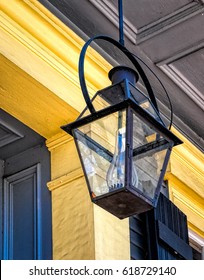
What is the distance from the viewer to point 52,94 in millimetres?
5402

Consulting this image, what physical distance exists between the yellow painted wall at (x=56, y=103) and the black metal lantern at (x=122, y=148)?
81 centimetres

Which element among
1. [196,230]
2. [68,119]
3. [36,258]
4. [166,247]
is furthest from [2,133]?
[196,230]

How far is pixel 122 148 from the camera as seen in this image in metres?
4.37

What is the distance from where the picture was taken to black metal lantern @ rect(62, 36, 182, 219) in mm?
4281

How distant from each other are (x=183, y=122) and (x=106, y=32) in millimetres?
1077

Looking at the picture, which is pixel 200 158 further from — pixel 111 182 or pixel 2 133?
pixel 111 182

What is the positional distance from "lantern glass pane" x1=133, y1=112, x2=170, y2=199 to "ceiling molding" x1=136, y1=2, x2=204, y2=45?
161 centimetres

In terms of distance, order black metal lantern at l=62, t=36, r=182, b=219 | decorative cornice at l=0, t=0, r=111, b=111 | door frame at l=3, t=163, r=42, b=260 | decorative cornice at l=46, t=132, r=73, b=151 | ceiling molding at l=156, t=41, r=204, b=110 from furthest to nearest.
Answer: ceiling molding at l=156, t=41, r=204, b=110 → decorative cornice at l=46, t=132, r=73, b=151 → door frame at l=3, t=163, r=42, b=260 → decorative cornice at l=0, t=0, r=111, b=111 → black metal lantern at l=62, t=36, r=182, b=219

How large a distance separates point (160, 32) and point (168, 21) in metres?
0.09

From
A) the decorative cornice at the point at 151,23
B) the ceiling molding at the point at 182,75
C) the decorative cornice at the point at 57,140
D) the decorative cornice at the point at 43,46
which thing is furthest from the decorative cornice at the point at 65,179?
the ceiling molding at the point at 182,75

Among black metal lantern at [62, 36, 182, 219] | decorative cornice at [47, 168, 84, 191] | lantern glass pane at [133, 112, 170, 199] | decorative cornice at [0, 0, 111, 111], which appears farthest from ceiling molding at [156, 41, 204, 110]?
lantern glass pane at [133, 112, 170, 199]

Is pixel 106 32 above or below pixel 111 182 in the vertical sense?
above

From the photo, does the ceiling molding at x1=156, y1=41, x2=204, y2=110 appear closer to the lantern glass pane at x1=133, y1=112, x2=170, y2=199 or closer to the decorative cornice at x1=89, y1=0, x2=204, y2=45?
the decorative cornice at x1=89, y1=0, x2=204, y2=45

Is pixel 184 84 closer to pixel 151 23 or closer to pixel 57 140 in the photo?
pixel 151 23
